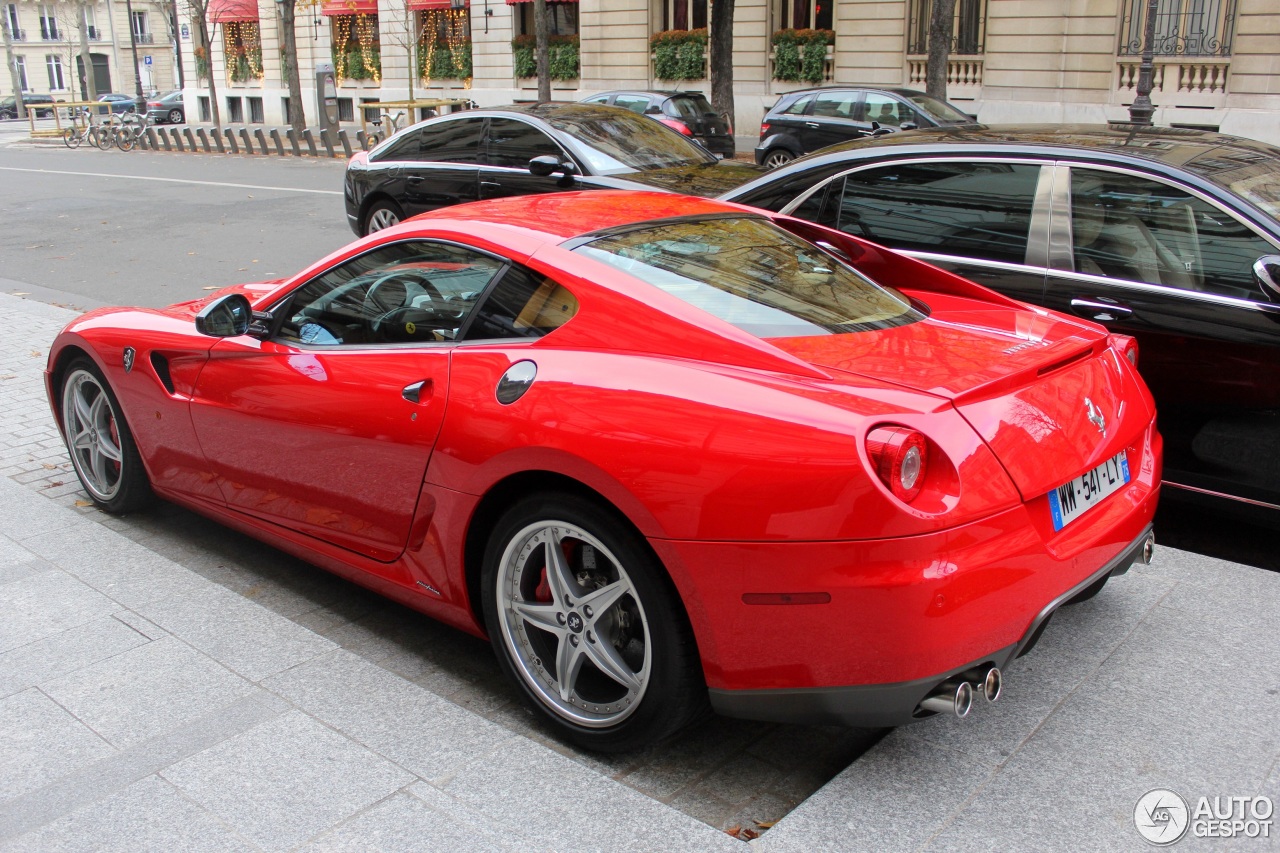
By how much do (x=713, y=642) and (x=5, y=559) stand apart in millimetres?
3340

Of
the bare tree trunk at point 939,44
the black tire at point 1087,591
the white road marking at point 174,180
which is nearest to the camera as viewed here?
the black tire at point 1087,591

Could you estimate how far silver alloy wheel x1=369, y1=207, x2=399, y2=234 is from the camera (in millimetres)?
11367

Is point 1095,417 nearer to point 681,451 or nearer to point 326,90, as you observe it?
point 681,451

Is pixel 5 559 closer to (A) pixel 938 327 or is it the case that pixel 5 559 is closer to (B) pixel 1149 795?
(A) pixel 938 327

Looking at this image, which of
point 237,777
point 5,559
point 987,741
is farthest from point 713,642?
point 5,559

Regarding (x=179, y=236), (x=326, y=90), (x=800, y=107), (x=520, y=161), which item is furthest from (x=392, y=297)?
(x=326, y=90)

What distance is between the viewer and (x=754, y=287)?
11.5 ft

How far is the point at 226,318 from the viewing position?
13.9 ft

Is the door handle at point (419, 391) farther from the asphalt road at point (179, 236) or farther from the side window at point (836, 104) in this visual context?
the side window at point (836, 104)

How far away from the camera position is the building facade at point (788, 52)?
2375cm

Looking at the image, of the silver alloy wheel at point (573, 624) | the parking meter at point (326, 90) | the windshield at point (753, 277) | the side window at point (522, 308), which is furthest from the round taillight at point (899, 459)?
the parking meter at point (326, 90)

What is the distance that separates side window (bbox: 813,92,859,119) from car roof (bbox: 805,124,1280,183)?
15.2 m

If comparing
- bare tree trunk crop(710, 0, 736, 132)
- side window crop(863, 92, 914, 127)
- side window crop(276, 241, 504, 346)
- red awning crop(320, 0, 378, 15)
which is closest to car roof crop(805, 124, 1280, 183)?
side window crop(276, 241, 504, 346)

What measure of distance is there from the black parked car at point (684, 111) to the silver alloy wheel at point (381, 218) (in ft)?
36.3
